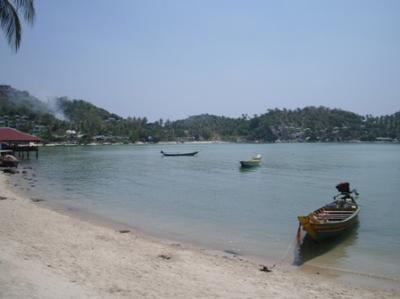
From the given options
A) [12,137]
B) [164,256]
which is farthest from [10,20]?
[12,137]

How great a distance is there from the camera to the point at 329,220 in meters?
14.2

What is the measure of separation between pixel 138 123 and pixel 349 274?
189158mm

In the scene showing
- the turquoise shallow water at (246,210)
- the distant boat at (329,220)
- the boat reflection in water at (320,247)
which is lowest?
the turquoise shallow water at (246,210)

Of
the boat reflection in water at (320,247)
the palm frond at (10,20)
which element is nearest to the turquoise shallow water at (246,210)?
the boat reflection in water at (320,247)

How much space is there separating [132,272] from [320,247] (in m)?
7.47

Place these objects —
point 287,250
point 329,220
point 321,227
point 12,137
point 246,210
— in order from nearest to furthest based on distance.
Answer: point 287,250 → point 321,227 → point 329,220 → point 246,210 → point 12,137

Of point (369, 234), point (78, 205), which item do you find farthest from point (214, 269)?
point (78, 205)

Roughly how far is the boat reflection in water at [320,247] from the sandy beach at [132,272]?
4.22ft

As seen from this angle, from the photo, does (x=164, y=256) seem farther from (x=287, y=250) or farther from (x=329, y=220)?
(x=329, y=220)

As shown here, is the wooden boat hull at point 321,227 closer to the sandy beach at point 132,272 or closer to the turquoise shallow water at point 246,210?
the turquoise shallow water at point 246,210

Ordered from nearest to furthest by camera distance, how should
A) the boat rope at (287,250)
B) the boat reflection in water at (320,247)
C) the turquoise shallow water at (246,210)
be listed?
1. the boat rope at (287,250)
2. the boat reflection in water at (320,247)
3. the turquoise shallow water at (246,210)

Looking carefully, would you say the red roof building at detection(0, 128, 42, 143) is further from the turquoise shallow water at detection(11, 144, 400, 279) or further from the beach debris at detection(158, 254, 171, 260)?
the beach debris at detection(158, 254, 171, 260)

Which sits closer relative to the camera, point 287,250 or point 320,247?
point 287,250

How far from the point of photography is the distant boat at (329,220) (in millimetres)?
12555
